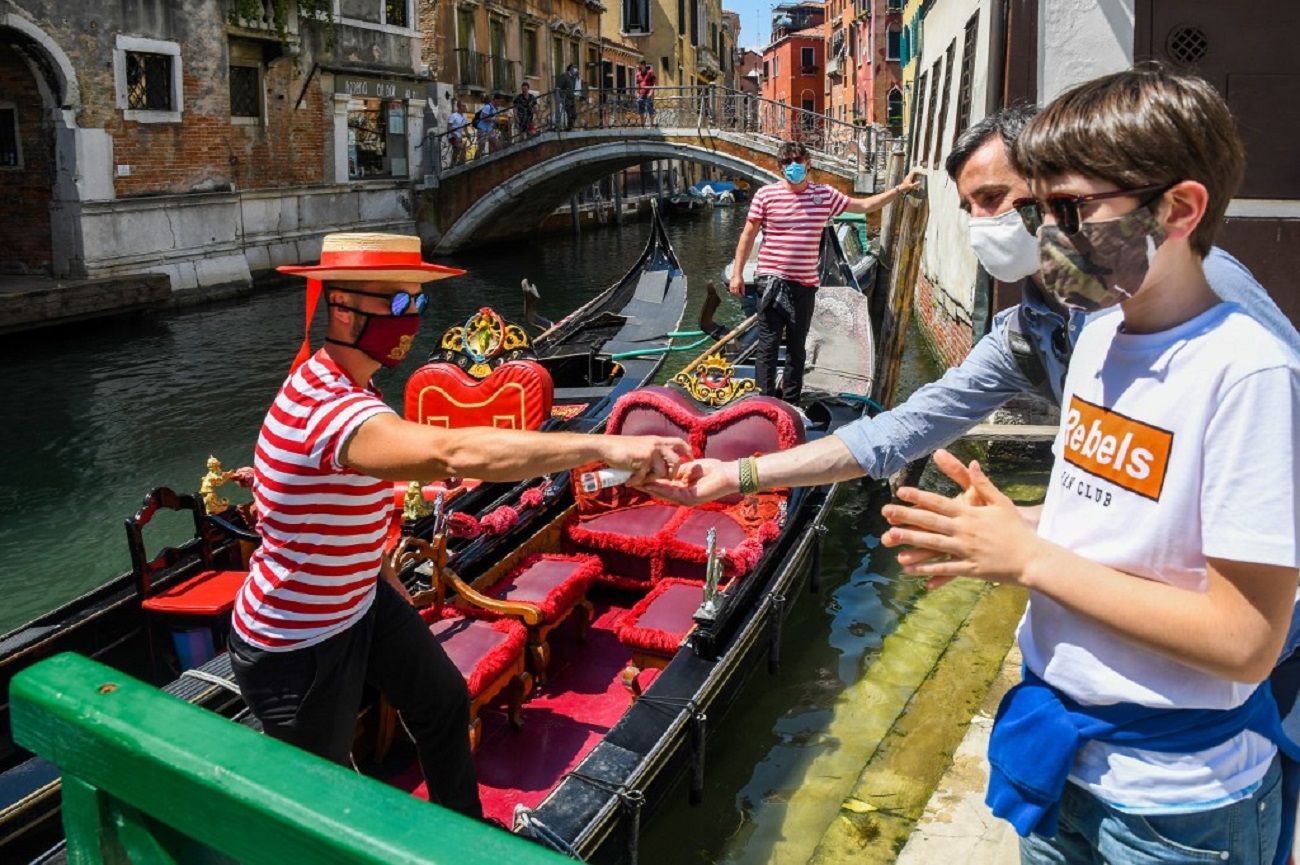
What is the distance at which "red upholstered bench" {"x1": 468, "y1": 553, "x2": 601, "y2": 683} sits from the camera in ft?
7.75

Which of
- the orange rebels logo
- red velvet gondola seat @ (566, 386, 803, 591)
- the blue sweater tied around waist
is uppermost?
the orange rebels logo

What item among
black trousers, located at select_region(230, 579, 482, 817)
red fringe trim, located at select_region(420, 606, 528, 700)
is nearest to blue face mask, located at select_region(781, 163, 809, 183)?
red fringe trim, located at select_region(420, 606, 528, 700)

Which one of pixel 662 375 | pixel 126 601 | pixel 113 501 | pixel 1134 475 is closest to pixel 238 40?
pixel 662 375

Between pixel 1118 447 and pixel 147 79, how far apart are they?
32.3ft

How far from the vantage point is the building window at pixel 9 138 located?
8570 millimetres

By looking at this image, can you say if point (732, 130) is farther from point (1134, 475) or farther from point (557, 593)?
point (1134, 475)

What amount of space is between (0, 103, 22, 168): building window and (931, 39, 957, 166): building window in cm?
664

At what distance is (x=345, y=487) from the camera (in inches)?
53.4

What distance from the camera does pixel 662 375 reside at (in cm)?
680

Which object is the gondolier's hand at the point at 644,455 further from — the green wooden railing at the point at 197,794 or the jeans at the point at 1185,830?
the green wooden railing at the point at 197,794

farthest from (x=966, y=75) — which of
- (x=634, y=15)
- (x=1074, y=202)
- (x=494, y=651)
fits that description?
(x=634, y=15)

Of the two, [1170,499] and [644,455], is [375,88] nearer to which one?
[644,455]

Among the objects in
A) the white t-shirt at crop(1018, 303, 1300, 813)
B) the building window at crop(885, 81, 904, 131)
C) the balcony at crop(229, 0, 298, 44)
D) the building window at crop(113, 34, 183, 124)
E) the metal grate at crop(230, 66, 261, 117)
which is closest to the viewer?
the white t-shirt at crop(1018, 303, 1300, 813)

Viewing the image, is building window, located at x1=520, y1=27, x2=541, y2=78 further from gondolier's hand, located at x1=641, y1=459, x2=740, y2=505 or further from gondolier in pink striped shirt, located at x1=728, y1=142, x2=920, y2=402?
gondolier's hand, located at x1=641, y1=459, x2=740, y2=505
